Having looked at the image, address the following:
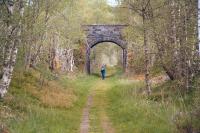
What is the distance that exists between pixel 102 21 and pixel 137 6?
139 feet

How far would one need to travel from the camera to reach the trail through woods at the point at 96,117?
14.6 m

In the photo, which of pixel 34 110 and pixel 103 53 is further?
pixel 103 53

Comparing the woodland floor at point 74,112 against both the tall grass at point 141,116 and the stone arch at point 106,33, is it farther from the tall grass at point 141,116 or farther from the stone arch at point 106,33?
the stone arch at point 106,33

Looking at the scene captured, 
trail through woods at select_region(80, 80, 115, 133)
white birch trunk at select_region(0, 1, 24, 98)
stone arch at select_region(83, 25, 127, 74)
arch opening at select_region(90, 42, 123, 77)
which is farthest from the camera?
arch opening at select_region(90, 42, 123, 77)

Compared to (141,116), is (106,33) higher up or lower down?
higher up

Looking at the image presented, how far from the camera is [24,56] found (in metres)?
21.6

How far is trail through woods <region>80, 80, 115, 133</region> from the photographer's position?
14.6 metres

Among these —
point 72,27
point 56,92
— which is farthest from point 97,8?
point 56,92

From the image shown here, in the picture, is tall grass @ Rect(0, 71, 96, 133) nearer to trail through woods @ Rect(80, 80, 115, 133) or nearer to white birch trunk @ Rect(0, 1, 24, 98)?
trail through woods @ Rect(80, 80, 115, 133)

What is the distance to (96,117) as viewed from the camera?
1747 centimetres

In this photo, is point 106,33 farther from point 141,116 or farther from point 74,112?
point 141,116

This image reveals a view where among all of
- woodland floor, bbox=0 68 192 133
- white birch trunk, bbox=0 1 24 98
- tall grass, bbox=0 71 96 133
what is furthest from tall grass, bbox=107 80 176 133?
white birch trunk, bbox=0 1 24 98

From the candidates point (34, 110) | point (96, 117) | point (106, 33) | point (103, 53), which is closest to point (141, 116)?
point (96, 117)

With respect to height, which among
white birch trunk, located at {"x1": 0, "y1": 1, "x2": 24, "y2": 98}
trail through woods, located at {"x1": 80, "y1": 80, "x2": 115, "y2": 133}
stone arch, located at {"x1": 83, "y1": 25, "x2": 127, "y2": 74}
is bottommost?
trail through woods, located at {"x1": 80, "y1": 80, "x2": 115, "y2": 133}
